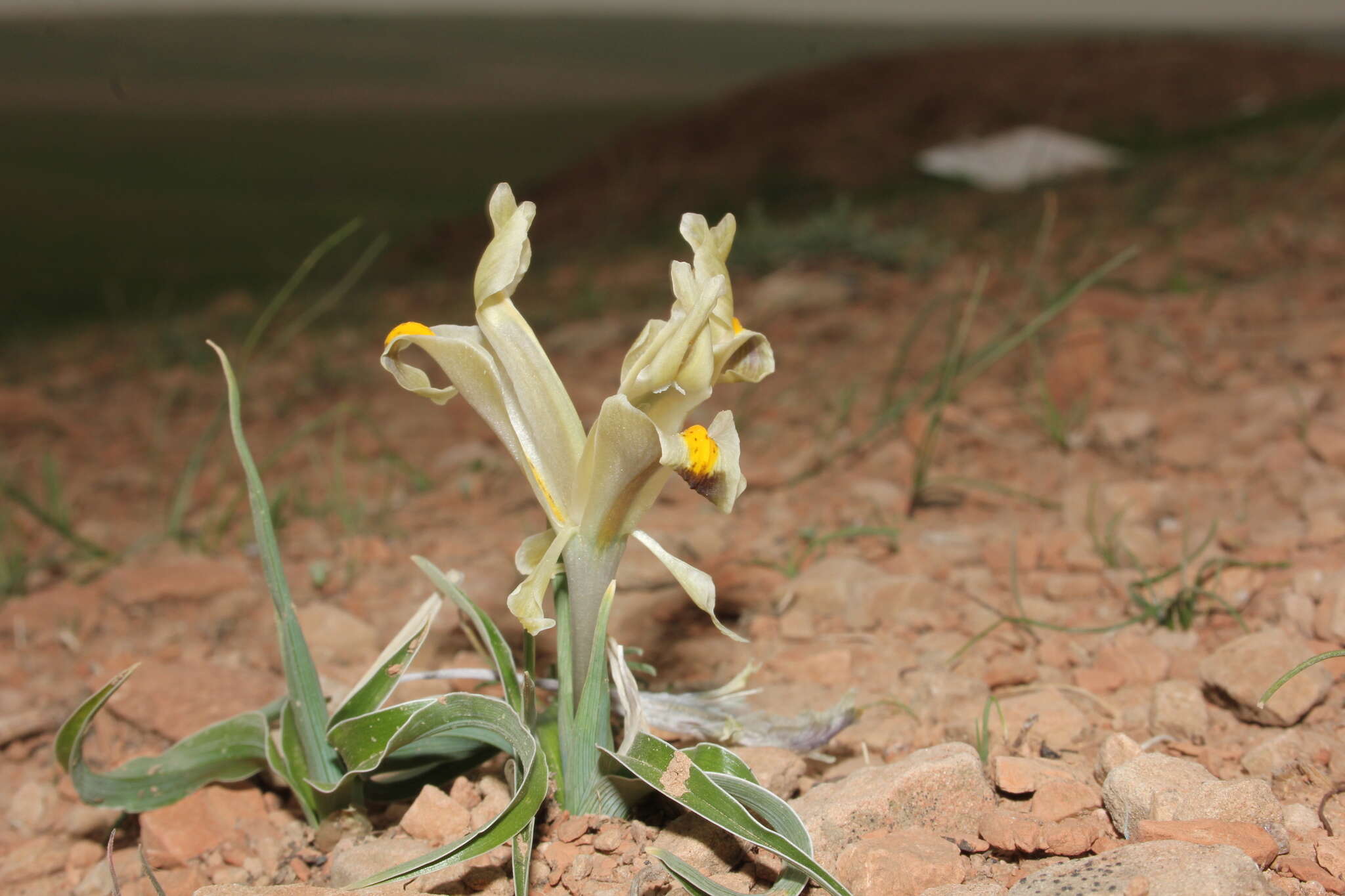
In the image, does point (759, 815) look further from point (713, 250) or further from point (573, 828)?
point (713, 250)

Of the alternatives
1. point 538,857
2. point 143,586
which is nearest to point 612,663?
point 538,857

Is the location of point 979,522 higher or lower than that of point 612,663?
lower

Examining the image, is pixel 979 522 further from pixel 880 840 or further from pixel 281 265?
pixel 281 265

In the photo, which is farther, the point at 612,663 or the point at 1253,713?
the point at 1253,713

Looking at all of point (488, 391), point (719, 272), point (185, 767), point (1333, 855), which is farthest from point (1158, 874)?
point (185, 767)

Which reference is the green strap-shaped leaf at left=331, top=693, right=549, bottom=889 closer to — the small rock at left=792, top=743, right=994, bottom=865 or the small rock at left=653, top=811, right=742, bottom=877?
the small rock at left=653, top=811, right=742, bottom=877

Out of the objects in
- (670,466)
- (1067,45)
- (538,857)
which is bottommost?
(1067,45)

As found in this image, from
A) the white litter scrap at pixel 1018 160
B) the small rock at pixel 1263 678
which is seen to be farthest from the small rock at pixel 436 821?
the white litter scrap at pixel 1018 160

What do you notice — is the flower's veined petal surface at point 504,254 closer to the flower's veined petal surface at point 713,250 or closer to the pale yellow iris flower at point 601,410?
the pale yellow iris flower at point 601,410
